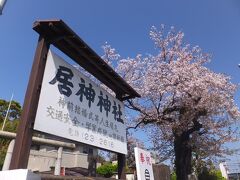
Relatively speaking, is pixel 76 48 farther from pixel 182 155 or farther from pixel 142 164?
pixel 182 155

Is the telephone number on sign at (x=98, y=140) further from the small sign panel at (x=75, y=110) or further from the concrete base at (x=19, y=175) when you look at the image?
the concrete base at (x=19, y=175)

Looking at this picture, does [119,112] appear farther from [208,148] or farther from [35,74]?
[208,148]

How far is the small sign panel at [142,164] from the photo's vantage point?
17.9 feet

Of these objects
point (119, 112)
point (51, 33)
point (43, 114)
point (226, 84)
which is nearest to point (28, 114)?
point (43, 114)

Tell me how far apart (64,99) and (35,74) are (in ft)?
2.45

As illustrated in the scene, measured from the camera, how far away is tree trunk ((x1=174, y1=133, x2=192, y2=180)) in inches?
540

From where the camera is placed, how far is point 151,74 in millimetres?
14500

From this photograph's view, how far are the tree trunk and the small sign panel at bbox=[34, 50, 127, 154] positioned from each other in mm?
8883

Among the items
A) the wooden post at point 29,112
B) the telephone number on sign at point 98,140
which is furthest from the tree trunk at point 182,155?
the wooden post at point 29,112

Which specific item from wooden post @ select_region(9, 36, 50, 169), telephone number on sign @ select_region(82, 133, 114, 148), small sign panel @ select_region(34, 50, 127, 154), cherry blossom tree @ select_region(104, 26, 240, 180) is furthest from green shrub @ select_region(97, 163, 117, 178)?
wooden post @ select_region(9, 36, 50, 169)

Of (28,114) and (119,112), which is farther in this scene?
(119,112)

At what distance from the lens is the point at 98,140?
508 centimetres

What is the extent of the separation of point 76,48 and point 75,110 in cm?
133

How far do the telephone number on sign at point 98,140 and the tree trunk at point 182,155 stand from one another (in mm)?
9549
